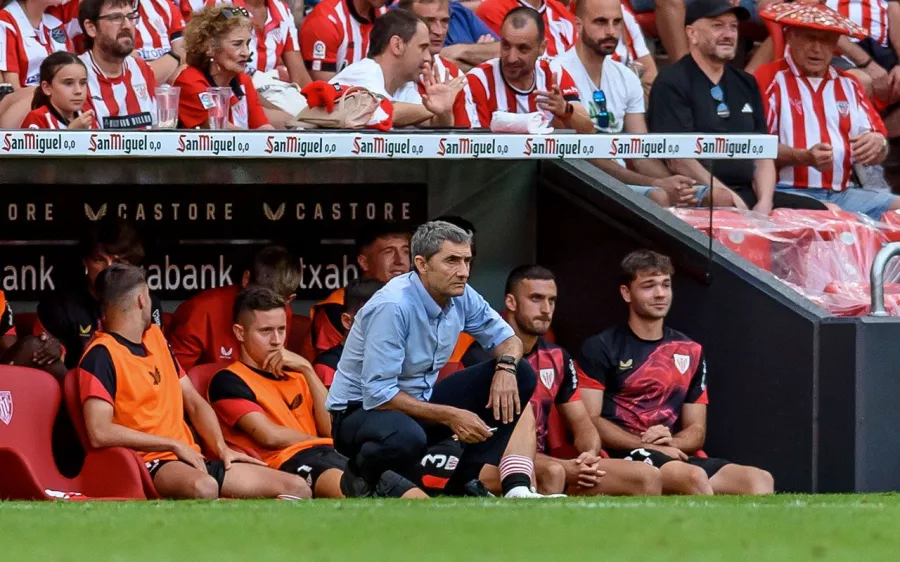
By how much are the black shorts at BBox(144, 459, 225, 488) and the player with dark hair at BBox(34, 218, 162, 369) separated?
1000 mm

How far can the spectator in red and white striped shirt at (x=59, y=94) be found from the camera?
29.1 ft

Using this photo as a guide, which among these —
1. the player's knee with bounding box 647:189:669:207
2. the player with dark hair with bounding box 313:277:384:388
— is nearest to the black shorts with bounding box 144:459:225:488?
the player with dark hair with bounding box 313:277:384:388

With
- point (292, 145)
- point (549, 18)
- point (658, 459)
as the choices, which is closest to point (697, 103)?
point (549, 18)

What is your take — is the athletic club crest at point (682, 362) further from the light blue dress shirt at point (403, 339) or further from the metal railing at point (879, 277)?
the light blue dress shirt at point (403, 339)

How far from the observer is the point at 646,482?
857 centimetres

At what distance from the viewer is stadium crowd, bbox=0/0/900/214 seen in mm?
9445

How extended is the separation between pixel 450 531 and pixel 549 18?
22.9 feet

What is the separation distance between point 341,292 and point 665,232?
1.91m

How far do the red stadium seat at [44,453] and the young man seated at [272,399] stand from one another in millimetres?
882

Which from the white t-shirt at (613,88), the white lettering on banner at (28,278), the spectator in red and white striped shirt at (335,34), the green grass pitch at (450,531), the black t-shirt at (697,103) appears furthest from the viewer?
the spectator in red and white striped shirt at (335,34)

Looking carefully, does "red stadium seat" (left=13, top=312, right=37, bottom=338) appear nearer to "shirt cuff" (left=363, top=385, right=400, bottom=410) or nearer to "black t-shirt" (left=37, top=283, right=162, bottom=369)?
"black t-shirt" (left=37, top=283, right=162, bottom=369)

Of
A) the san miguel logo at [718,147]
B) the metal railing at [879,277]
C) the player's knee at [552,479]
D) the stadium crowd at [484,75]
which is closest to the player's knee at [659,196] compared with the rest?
the stadium crowd at [484,75]

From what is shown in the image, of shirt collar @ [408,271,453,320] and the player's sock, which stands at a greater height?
shirt collar @ [408,271,453,320]

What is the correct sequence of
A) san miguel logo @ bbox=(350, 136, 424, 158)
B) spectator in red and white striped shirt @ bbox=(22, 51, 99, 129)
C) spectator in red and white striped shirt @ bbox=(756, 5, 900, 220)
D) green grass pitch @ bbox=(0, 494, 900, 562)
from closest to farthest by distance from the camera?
1. green grass pitch @ bbox=(0, 494, 900, 562)
2. san miguel logo @ bbox=(350, 136, 424, 158)
3. spectator in red and white striped shirt @ bbox=(22, 51, 99, 129)
4. spectator in red and white striped shirt @ bbox=(756, 5, 900, 220)
